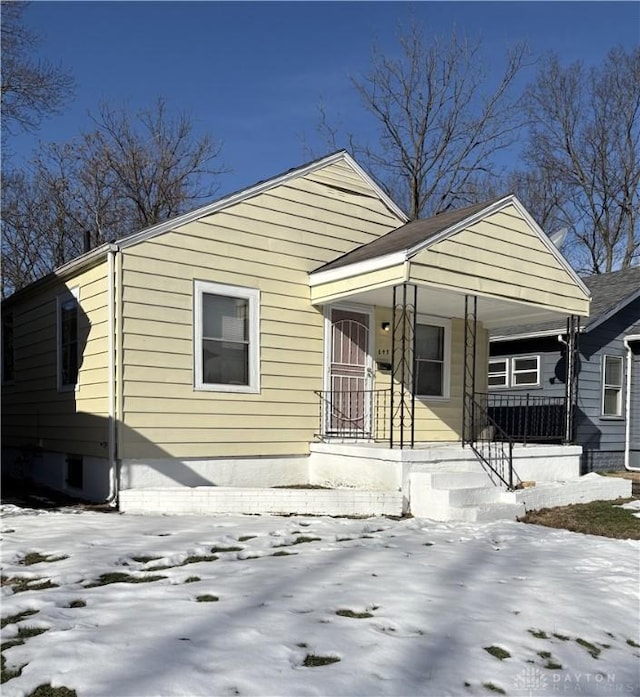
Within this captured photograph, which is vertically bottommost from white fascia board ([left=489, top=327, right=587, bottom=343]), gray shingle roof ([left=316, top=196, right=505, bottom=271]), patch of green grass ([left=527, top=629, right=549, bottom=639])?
patch of green grass ([left=527, top=629, right=549, bottom=639])

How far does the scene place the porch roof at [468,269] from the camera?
358 inches

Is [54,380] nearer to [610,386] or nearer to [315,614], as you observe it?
[315,614]

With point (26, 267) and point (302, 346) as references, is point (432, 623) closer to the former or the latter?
point (302, 346)

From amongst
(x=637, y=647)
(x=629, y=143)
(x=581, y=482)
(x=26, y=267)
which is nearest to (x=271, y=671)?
(x=637, y=647)

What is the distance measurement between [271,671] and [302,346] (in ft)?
23.2

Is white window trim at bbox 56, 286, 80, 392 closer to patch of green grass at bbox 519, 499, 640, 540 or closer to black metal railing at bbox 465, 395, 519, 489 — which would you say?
black metal railing at bbox 465, 395, 519, 489

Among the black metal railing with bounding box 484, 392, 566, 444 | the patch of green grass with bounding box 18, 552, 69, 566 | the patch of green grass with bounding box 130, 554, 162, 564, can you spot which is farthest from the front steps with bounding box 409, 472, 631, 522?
the patch of green grass with bounding box 18, 552, 69, 566

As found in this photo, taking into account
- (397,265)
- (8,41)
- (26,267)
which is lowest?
(397,265)

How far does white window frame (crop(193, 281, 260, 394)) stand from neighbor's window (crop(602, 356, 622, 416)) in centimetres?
891

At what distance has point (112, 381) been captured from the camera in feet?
27.6

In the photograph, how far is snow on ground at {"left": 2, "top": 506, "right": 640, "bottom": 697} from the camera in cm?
316

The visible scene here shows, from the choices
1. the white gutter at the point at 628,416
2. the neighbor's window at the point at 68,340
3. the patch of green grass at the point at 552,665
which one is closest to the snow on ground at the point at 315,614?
the patch of green grass at the point at 552,665

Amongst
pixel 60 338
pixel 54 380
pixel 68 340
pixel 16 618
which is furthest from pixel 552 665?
pixel 54 380

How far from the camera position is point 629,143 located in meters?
28.2
